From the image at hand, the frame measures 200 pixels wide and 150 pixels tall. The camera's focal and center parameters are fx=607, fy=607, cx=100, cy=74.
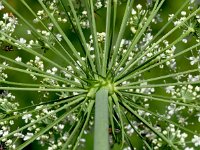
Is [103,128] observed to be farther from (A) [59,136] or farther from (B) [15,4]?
(B) [15,4]

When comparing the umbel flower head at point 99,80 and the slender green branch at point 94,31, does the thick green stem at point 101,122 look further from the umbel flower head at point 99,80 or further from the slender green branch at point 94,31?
the slender green branch at point 94,31

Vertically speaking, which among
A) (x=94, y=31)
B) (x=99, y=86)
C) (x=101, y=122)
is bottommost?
(x=101, y=122)

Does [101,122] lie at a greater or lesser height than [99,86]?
lesser

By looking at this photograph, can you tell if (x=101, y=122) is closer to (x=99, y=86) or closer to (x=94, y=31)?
(x=99, y=86)

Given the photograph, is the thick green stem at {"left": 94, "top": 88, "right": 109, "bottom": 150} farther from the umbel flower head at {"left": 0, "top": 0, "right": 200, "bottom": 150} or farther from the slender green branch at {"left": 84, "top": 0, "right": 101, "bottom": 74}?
the slender green branch at {"left": 84, "top": 0, "right": 101, "bottom": 74}

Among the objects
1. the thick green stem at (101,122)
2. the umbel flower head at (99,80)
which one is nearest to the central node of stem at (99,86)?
the umbel flower head at (99,80)

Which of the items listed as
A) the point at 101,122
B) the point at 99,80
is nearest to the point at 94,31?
the point at 99,80

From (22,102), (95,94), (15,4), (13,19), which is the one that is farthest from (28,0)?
(95,94)

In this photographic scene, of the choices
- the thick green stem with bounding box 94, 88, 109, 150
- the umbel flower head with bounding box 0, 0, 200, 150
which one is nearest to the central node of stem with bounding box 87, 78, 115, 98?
the umbel flower head with bounding box 0, 0, 200, 150
